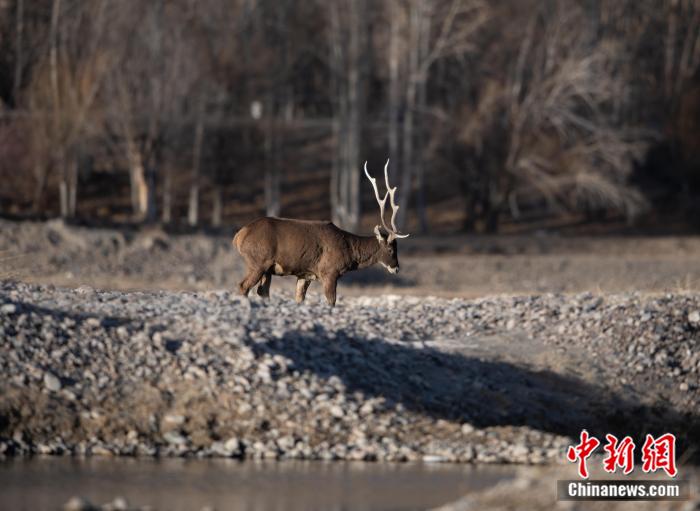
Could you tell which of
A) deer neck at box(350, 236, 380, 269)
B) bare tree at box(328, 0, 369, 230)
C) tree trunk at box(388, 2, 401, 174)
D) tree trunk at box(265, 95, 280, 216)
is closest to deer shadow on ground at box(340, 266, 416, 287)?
bare tree at box(328, 0, 369, 230)

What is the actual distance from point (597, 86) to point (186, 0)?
1894cm

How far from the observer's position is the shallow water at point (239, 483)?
11.6m

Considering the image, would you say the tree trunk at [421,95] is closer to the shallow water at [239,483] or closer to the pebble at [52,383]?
the pebble at [52,383]

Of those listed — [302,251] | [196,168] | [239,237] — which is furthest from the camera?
[196,168]

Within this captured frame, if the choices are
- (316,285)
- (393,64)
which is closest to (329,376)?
(316,285)

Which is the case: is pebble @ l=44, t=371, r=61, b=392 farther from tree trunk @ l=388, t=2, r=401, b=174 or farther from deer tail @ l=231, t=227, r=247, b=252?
tree trunk @ l=388, t=2, r=401, b=174

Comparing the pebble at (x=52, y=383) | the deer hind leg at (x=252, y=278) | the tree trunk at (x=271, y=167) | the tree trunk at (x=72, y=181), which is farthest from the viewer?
the tree trunk at (x=271, y=167)

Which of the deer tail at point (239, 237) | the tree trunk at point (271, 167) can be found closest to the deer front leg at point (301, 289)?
the deer tail at point (239, 237)

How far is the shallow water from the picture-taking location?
1157 cm

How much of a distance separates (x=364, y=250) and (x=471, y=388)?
3.63m

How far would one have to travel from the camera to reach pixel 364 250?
18.8 meters

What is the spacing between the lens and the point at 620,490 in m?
11.5

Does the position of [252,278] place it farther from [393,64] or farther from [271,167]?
[271,167]

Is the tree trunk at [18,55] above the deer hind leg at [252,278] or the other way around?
above
